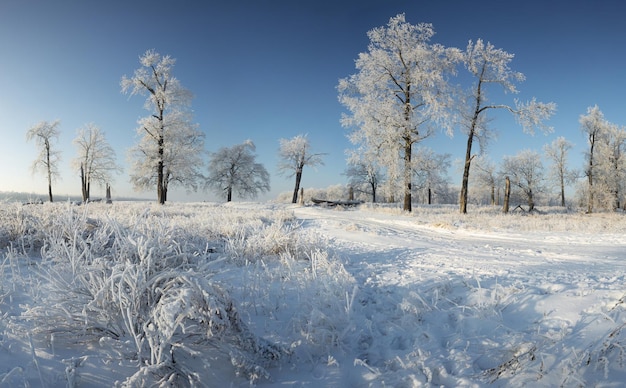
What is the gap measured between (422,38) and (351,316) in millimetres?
17282

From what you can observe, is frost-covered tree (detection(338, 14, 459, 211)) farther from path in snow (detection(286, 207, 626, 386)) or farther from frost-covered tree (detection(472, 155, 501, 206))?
frost-covered tree (detection(472, 155, 501, 206))

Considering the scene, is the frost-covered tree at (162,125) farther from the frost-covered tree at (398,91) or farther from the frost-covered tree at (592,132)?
the frost-covered tree at (592,132)

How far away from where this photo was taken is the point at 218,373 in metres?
2.26

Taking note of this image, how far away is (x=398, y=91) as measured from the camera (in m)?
16.9

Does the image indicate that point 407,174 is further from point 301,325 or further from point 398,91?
point 301,325

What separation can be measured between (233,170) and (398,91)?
83.2 ft

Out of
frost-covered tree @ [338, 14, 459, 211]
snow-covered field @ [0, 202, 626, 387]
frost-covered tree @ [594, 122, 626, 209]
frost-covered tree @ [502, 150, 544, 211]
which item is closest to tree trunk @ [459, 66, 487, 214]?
frost-covered tree @ [338, 14, 459, 211]

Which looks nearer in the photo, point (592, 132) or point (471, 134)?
point (471, 134)

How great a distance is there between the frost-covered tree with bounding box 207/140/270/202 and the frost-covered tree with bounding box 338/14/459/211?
2285cm

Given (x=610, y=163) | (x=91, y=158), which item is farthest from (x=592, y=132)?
(x=91, y=158)

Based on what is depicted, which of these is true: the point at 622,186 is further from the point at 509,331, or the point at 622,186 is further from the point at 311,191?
the point at 311,191

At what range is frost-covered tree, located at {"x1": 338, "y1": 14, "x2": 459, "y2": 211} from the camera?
1616cm

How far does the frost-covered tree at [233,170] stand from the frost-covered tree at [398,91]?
2285cm

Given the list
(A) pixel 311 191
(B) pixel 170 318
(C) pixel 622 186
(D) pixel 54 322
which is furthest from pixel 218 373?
(A) pixel 311 191
